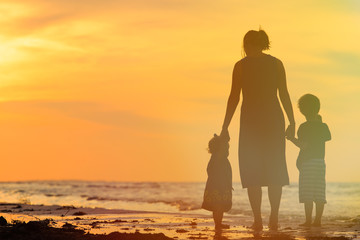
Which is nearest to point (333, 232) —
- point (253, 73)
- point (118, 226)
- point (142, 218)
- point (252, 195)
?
point (252, 195)

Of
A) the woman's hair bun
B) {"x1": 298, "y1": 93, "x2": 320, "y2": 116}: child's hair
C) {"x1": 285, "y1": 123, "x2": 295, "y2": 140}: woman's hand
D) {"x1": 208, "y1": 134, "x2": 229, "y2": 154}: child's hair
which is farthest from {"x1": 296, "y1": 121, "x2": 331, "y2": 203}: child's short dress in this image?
the woman's hair bun

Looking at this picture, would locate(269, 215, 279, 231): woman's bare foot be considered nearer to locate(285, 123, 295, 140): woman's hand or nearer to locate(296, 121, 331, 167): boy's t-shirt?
locate(285, 123, 295, 140): woman's hand

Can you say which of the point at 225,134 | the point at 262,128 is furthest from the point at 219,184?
the point at 262,128

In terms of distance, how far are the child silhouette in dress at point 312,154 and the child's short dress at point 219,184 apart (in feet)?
5.84

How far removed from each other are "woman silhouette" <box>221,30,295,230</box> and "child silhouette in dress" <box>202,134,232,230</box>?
781 millimetres

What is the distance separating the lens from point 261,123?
9.61 metres

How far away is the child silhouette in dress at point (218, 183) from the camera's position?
10.4 m

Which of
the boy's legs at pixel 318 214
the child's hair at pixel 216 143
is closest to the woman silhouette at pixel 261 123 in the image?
the child's hair at pixel 216 143

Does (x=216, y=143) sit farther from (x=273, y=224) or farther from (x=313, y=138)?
(x=313, y=138)

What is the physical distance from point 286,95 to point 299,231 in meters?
2.17

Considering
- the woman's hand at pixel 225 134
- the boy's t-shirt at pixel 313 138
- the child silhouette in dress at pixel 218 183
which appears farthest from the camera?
the boy's t-shirt at pixel 313 138

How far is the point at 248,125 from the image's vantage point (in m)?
9.69

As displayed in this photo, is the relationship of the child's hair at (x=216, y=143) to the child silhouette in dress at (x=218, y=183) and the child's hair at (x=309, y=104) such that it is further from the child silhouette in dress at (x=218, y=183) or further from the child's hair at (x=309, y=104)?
the child's hair at (x=309, y=104)

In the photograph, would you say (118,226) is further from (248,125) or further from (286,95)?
(286,95)
